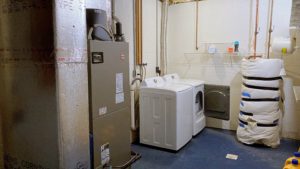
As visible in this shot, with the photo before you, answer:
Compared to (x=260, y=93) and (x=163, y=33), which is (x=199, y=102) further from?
(x=163, y=33)

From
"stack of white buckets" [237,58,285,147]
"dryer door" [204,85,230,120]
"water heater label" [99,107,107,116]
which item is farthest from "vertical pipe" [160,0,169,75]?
"water heater label" [99,107,107,116]

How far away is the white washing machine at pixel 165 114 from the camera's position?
10.2 feet

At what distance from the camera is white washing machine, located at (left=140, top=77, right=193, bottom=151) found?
122 inches

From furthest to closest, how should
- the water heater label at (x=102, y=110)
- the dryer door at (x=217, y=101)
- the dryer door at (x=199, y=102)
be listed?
1. the dryer door at (x=217, y=101)
2. the dryer door at (x=199, y=102)
3. the water heater label at (x=102, y=110)

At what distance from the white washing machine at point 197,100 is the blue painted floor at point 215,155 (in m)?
0.25

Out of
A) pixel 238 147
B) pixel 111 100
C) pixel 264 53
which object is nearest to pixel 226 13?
pixel 264 53

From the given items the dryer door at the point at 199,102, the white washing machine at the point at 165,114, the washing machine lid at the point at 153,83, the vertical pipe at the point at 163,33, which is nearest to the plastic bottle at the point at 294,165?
the white washing machine at the point at 165,114

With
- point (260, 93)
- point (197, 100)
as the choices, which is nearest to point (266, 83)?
point (260, 93)

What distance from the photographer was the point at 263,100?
324cm

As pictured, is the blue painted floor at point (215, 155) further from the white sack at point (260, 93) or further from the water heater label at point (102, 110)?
the water heater label at point (102, 110)

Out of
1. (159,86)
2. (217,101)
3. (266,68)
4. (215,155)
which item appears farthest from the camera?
(217,101)

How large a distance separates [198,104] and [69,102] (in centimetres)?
262

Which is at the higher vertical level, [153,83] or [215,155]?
[153,83]

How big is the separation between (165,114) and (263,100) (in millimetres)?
1348
